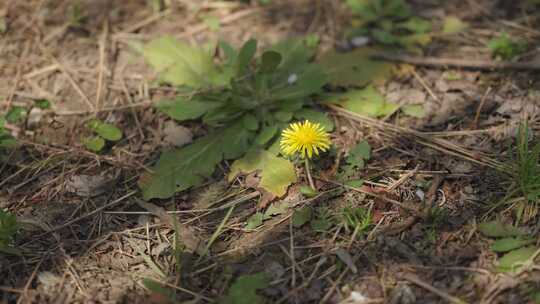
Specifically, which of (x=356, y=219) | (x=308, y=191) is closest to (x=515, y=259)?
(x=356, y=219)

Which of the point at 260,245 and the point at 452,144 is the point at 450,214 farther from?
the point at 260,245

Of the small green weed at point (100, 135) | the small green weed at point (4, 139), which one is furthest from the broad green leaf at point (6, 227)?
the small green weed at point (100, 135)

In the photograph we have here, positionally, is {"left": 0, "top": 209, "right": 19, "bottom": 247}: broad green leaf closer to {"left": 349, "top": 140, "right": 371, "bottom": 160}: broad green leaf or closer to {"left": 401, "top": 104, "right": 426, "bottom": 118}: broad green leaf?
{"left": 349, "top": 140, "right": 371, "bottom": 160}: broad green leaf

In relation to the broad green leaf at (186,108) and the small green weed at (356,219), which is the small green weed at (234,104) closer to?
the broad green leaf at (186,108)

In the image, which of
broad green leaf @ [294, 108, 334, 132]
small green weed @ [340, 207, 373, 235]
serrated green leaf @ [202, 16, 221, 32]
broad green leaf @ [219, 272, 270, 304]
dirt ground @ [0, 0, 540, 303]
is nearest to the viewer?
broad green leaf @ [219, 272, 270, 304]

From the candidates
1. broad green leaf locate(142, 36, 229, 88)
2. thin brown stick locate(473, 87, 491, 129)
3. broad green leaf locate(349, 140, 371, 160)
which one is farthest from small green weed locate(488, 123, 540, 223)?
broad green leaf locate(142, 36, 229, 88)

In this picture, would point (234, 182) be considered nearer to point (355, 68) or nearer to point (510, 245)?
point (355, 68)

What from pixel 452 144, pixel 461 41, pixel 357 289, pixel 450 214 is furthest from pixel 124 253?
pixel 461 41
